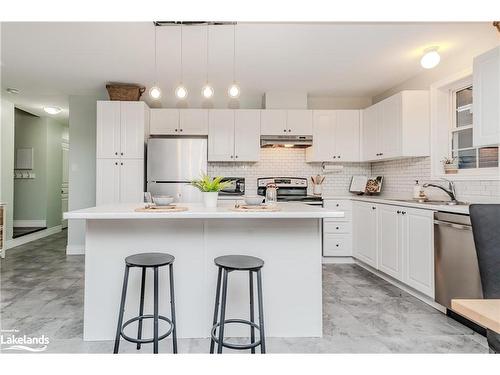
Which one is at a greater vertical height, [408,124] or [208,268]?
[408,124]

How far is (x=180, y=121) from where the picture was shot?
4617 mm

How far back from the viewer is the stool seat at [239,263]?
182cm

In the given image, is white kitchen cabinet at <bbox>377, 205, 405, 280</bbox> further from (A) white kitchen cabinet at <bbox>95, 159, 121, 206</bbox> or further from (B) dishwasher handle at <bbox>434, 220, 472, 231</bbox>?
(A) white kitchen cabinet at <bbox>95, 159, 121, 206</bbox>

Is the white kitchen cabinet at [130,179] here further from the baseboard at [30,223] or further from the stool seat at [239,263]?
the baseboard at [30,223]

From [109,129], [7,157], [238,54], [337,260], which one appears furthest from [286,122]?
[7,157]

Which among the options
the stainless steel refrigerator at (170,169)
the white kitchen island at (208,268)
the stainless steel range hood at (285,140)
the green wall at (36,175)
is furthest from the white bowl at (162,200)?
the green wall at (36,175)

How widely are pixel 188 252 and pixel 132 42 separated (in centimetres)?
220

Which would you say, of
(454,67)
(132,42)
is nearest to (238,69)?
(132,42)

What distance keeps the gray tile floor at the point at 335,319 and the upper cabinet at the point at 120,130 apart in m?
1.65

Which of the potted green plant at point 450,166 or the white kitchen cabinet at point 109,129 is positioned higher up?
the white kitchen cabinet at point 109,129

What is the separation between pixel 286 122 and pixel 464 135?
2253mm

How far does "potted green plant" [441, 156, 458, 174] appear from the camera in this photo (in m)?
3.38

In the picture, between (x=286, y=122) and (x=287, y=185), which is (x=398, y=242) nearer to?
(x=287, y=185)

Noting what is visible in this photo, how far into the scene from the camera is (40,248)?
5.31 meters
